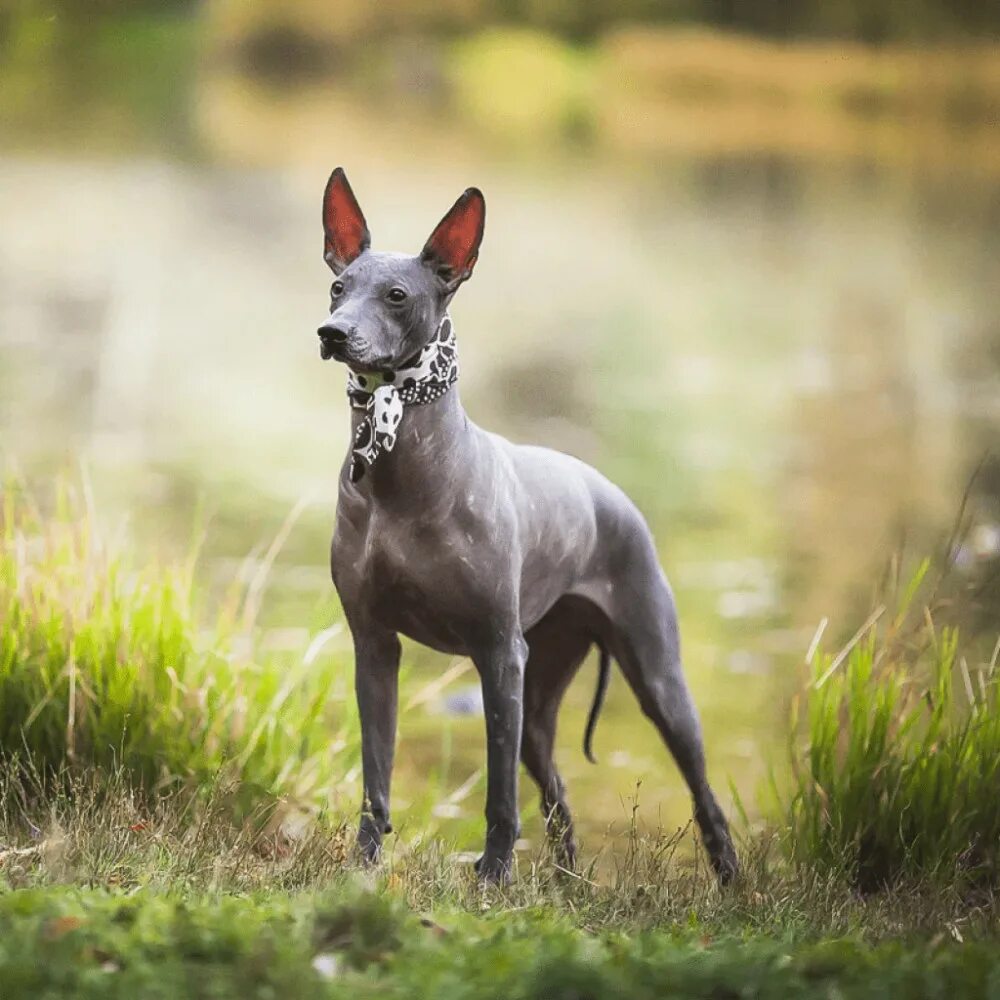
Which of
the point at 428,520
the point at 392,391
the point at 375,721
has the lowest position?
the point at 375,721

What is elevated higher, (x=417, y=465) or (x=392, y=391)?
(x=392, y=391)

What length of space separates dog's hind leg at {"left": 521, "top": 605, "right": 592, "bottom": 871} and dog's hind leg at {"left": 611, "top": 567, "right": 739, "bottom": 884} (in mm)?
190

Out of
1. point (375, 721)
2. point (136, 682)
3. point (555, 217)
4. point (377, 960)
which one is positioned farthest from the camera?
point (555, 217)

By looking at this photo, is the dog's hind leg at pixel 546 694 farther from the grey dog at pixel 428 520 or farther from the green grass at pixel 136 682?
the green grass at pixel 136 682

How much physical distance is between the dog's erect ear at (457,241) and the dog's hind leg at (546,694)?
1.17 m

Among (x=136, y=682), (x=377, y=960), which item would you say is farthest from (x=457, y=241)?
(x=136, y=682)

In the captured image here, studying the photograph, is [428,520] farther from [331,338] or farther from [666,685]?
[666,685]

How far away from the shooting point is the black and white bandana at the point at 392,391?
4113 millimetres

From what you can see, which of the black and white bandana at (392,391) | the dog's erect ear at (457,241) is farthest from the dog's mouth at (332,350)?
Result: the dog's erect ear at (457,241)

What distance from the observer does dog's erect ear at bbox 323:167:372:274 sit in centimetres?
430

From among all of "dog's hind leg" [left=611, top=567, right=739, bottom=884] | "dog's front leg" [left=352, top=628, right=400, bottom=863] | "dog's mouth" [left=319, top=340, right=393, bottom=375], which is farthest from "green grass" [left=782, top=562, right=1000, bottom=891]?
"dog's mouth" [left=319, top=340, right=393, bottom=375]

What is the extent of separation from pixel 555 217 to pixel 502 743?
52.9 feet

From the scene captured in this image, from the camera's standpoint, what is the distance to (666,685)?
16.0 feet

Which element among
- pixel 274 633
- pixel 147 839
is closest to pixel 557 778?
pixel 147 839
